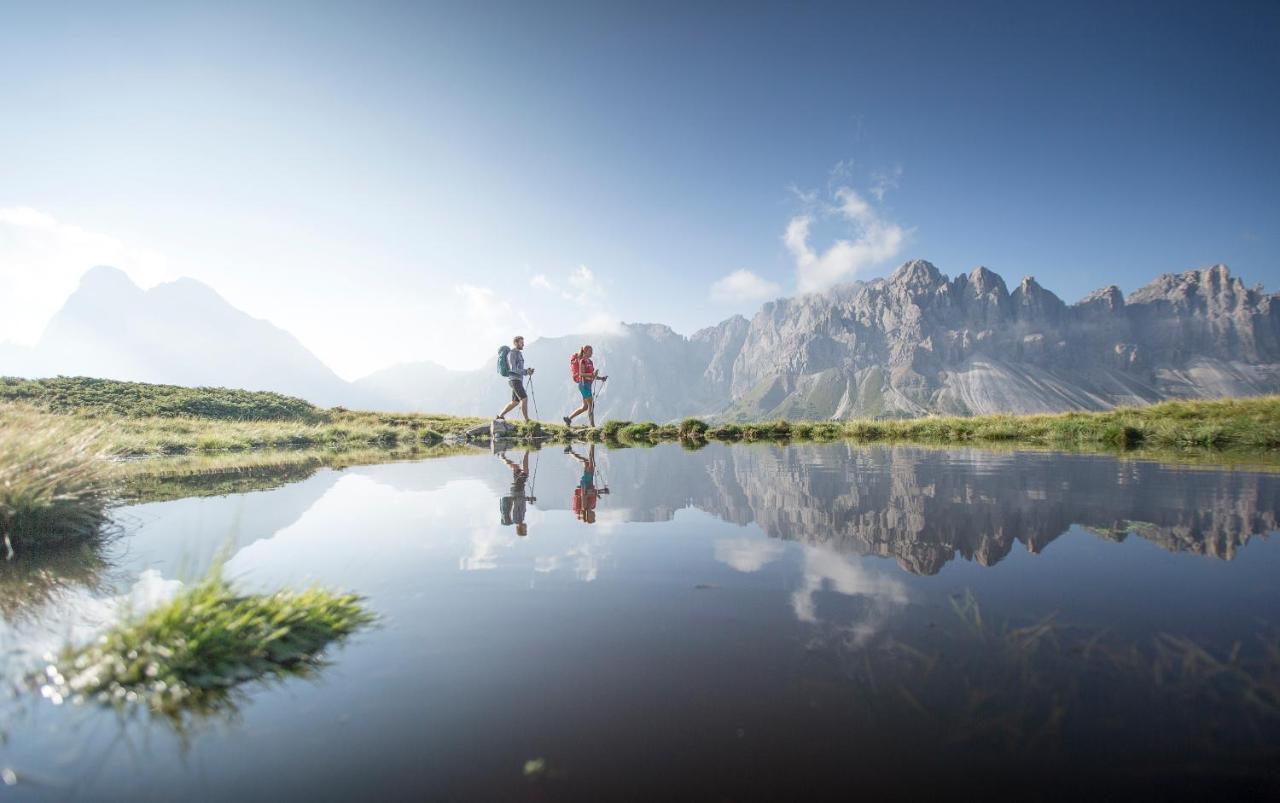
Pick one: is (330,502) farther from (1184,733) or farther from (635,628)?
(1184,733)

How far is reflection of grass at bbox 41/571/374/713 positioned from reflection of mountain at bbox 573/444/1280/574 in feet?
13.1

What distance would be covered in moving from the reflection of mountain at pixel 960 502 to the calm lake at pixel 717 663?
0.08 m

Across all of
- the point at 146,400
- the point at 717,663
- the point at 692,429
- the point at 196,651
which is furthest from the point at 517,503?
the point at 146,400

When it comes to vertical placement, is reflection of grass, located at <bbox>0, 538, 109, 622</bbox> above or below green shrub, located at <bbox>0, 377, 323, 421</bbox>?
below

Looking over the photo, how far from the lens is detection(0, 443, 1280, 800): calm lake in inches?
76.7

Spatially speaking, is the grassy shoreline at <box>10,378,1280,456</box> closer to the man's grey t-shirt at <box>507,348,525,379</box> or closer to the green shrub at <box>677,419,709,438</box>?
the green shrub at <box>677,419,709,438</box>

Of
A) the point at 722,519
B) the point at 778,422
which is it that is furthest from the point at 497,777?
the point at 778,422

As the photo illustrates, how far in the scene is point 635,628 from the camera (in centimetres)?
325

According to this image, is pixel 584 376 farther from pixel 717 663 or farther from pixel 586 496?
pixel 717 663

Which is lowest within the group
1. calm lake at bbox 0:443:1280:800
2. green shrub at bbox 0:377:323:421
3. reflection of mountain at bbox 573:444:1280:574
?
calm lake at bbox 0:443:1280:800

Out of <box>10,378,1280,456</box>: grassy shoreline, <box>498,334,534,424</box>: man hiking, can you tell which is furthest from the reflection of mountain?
<box>498,334,534,424</box>: man hiking

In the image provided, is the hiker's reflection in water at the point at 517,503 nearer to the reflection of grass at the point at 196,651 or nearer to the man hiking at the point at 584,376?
the reflection of grass at the point at 196,651

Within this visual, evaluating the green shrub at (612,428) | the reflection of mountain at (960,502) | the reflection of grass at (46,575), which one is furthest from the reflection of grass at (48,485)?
the green shrub at (612,428)

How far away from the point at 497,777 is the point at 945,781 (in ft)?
5.44
